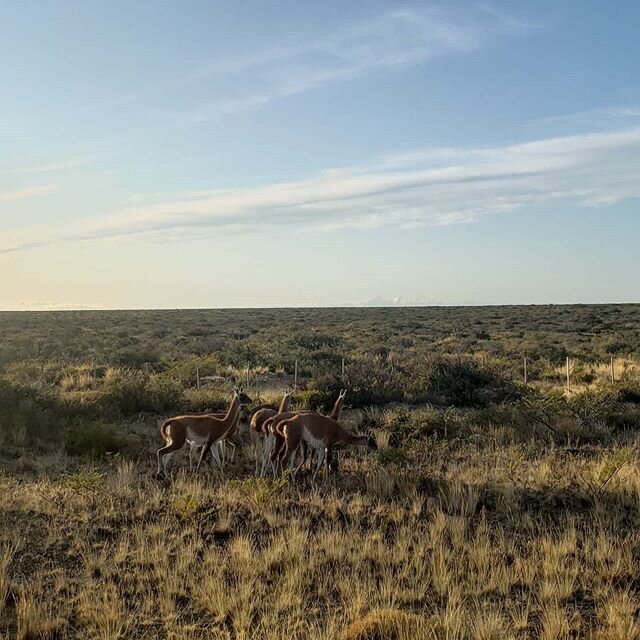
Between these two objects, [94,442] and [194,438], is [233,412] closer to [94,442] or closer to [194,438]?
[194,438]

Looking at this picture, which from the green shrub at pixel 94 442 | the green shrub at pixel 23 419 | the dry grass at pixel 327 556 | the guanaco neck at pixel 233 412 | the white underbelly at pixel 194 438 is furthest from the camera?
the green shrub at pixel 23 419

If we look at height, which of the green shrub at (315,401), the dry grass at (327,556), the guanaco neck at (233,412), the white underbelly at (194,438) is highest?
the guanaco neck at (233,412)

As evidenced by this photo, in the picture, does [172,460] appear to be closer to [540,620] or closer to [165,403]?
[165,403]

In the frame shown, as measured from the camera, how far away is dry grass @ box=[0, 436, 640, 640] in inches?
231

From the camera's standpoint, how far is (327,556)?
23.9 ft

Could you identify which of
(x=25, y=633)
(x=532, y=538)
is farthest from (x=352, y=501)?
(x=25, y=633)

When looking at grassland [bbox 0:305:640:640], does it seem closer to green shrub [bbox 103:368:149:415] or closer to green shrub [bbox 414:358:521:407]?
green shrub [bbox 103:368:149:415]

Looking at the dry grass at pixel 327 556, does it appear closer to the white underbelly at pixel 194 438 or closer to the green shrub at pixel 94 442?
the white underbelly at pixel 194 438

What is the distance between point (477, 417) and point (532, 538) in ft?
25.7

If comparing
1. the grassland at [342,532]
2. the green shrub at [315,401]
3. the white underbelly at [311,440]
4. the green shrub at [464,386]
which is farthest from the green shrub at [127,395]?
the white underbelly at [311,440]

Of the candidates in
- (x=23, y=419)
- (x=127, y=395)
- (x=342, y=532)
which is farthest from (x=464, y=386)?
(x=342, y=532)

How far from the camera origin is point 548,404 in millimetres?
15234

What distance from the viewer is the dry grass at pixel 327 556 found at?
5859 millimetres

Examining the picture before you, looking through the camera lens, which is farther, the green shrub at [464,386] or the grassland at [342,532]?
the green shrub at [464,386]
